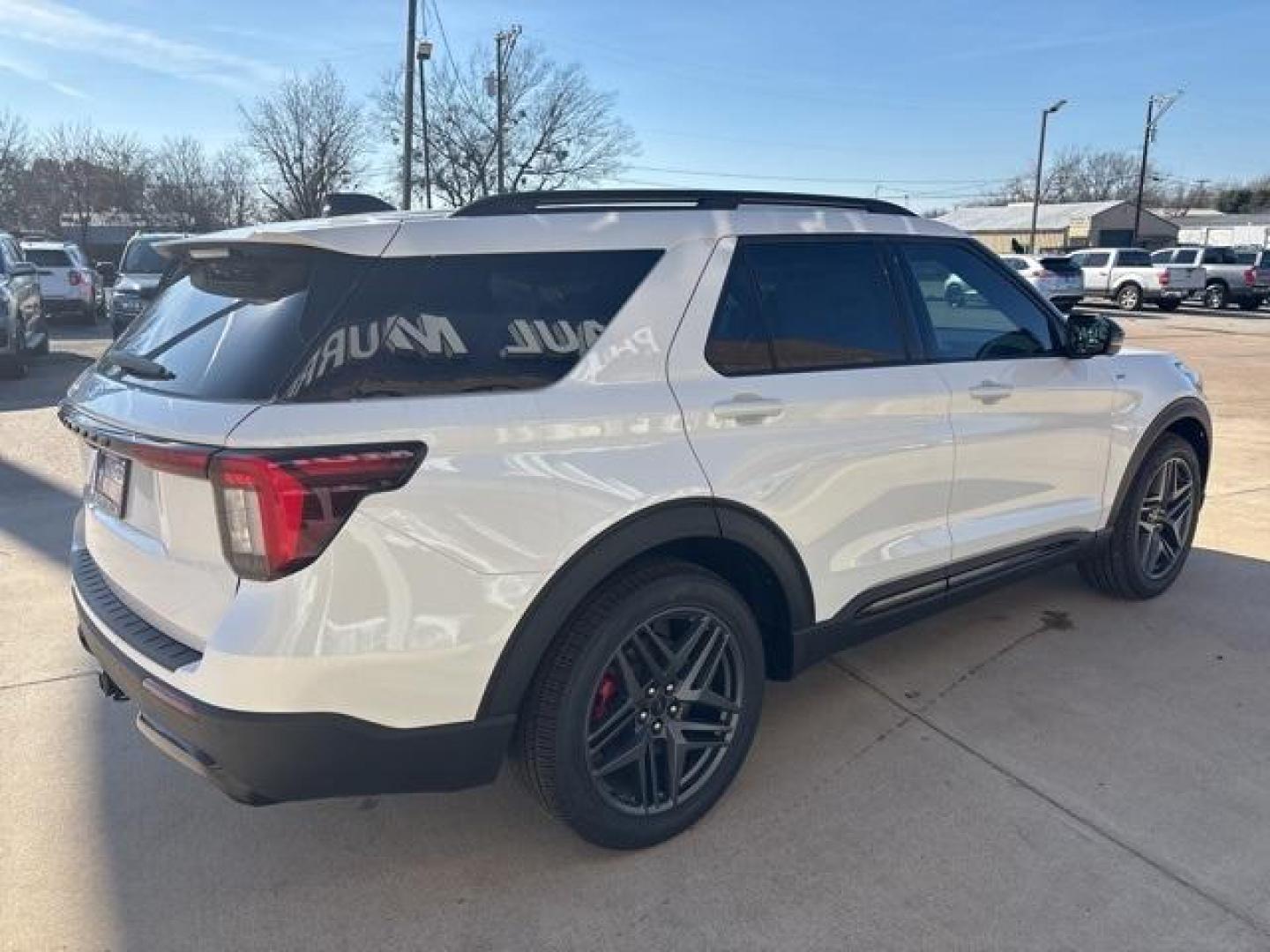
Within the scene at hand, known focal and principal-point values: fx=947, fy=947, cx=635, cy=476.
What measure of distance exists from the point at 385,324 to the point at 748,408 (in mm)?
1053

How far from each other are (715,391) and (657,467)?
0.31 metres

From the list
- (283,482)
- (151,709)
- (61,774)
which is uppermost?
(283,482)

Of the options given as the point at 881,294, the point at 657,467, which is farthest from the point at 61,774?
the point at 881,294

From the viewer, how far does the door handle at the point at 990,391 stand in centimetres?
347

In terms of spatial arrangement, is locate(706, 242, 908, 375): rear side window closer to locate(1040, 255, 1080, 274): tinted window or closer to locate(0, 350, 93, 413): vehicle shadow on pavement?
locate(0, 350, 93, 413): vehicle shadow on pavement

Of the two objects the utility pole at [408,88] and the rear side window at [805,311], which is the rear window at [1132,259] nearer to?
the utility pole at [408,88]

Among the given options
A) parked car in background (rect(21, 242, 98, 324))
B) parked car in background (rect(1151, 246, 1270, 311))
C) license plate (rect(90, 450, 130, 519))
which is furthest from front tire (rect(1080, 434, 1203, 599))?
parked car in background (rect(1151, 246, 1270, 311))

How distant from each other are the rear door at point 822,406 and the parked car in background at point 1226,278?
103ft

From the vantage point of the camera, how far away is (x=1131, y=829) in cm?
281

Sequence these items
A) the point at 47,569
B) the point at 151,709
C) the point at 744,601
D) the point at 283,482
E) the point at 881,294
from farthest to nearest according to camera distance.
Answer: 1. the point at 47,569
2. the point at 881,294
3. the point at 744,601
4. the point at 151,709
5. the point at 283,482

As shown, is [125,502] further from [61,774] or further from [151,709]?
[61,774]

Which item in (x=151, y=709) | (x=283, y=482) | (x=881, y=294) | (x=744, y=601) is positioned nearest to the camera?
(x=283, y=482)

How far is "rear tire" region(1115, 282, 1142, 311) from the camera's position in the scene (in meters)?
29.0

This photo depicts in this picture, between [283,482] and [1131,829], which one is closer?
[283,482]
